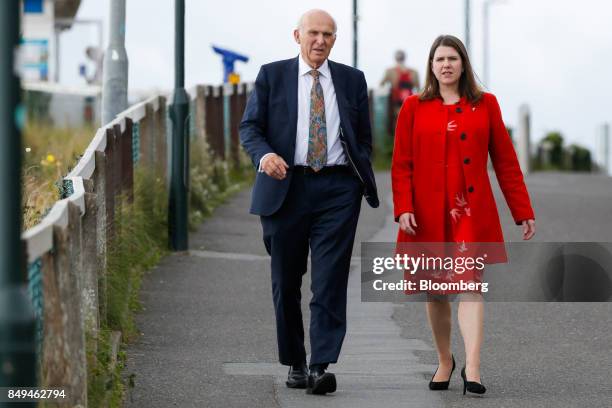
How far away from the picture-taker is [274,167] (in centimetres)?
869

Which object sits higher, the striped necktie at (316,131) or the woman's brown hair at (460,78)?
the woman's brown hair at (460,78)

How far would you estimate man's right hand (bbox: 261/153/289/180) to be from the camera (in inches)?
342

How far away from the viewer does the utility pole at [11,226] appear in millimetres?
5297

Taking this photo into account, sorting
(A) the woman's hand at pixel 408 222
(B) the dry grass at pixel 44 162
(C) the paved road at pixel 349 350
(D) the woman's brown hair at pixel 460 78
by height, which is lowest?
(C) the paved road at pixel 349 350

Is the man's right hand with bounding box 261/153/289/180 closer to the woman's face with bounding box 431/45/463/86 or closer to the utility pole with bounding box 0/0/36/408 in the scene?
the woman's face with bounding box 431/45/463/86

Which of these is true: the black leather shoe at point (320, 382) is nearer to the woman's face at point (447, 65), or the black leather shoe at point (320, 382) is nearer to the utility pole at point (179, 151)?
the woman's face at point (447, 65)

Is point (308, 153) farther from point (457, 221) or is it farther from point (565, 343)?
point (565, 343)

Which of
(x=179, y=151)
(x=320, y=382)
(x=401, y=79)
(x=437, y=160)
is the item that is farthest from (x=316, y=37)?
(x=401, y=79)

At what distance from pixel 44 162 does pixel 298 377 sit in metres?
7.99

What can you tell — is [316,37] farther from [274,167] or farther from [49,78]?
[49,78]

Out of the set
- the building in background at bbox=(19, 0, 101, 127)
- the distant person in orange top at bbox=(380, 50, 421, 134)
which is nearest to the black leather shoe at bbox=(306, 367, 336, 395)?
the building in background at bbox=(19, 0, 101, 127)

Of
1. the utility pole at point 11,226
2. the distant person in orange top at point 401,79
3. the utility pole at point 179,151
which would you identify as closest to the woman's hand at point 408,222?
the utility pole at point 11,226

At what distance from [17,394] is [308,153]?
11.1ft

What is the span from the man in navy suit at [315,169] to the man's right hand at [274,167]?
13 cm
